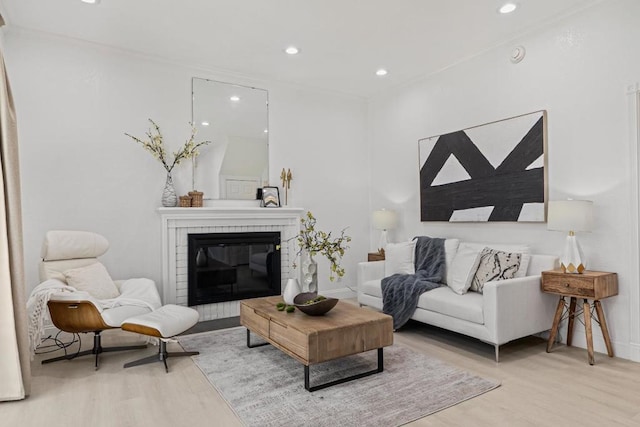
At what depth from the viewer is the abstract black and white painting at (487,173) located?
3762 millimetres

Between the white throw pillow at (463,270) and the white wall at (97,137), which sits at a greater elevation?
the white wall at (97,137)

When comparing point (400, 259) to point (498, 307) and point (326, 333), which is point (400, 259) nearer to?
point (498, 307)

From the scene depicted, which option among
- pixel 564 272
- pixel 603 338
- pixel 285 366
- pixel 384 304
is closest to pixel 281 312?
pixel 285 366

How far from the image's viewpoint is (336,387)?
8.80 feet

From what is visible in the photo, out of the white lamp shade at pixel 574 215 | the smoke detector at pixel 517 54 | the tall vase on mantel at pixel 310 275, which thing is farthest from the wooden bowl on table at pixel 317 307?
the smoke detector at pixel 517 54

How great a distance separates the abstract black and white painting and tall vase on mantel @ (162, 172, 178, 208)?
9.54 ft

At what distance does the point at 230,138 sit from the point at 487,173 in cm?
293

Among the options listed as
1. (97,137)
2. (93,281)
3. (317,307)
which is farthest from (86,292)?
(317,307)

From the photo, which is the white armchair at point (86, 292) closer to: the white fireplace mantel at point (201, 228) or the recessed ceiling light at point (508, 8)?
the white fireplace mantel at point (201, 228)

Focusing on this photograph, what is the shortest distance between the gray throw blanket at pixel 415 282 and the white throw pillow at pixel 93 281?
2.55 metres

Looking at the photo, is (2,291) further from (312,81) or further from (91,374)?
(312,81)

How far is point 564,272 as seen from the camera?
10.5 feet

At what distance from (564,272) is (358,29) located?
277 centimetres

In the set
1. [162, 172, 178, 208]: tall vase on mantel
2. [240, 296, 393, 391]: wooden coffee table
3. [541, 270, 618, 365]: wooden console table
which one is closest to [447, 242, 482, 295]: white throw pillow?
[541, 270, 618, 365]: wooden console table
